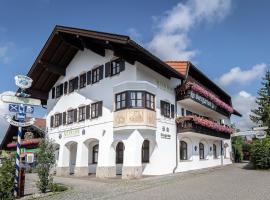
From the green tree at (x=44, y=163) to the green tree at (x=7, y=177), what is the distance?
4.69ft

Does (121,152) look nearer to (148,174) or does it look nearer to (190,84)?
(148,174)

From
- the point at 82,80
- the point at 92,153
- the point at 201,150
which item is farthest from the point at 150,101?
the point at 201,150

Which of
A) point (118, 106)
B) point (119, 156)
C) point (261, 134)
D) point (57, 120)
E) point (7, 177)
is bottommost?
point (7, 177)

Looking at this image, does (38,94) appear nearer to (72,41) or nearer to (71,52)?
(71,52)

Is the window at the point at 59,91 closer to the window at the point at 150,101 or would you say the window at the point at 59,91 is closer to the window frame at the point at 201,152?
the window at the point at 150,101

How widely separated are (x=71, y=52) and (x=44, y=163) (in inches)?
564

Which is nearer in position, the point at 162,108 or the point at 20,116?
the point at 20,116

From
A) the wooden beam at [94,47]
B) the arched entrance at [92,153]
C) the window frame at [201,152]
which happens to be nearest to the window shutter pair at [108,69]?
the wooden beam at [94,47]

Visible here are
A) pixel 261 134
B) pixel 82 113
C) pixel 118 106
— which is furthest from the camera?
pixel 82 113

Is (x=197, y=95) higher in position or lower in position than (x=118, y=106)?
higher

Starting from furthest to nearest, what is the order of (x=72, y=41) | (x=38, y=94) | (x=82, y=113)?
(x=38, y=94)
(x=72, y=41)
(x=82, y=113)

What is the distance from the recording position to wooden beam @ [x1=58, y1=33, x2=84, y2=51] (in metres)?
24.9

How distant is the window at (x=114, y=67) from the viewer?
22.3m

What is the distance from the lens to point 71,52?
89.8 ft
